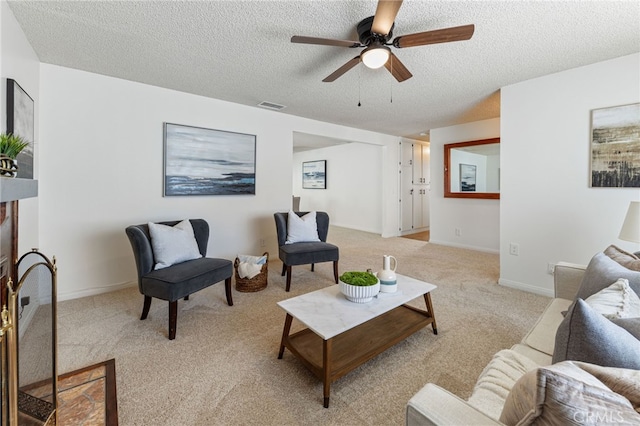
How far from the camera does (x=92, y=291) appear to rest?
2812 mm

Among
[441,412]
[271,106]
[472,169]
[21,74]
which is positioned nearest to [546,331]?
[441,412]

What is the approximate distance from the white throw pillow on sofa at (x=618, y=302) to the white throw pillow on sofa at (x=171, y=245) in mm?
2662

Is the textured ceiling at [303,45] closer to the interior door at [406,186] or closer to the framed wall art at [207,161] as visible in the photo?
the framed wall art at [207,161]

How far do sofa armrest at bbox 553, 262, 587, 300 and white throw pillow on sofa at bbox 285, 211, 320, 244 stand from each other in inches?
90.8

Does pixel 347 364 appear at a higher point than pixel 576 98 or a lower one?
lower

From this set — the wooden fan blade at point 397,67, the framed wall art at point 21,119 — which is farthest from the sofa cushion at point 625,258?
the framed wall art at point 21,119

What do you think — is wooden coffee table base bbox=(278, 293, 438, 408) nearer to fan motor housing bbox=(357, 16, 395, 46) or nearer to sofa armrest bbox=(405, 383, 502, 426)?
sofa armrest bbox=(405, 383, 502, 426)

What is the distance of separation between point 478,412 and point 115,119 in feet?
12.1

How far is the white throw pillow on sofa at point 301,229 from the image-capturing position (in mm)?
3289

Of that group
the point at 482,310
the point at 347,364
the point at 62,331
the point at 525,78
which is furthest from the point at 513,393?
the point at 525,78

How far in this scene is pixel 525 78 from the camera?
2854mm

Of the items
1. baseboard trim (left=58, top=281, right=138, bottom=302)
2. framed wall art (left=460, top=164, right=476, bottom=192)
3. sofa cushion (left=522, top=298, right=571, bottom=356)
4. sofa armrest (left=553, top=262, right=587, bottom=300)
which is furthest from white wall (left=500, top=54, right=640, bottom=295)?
baseboard trim (left=58, top=281, right=138, bottom=302)

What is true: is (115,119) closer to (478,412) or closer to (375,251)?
(478,412)

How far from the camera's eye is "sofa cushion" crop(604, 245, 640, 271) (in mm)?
1318
